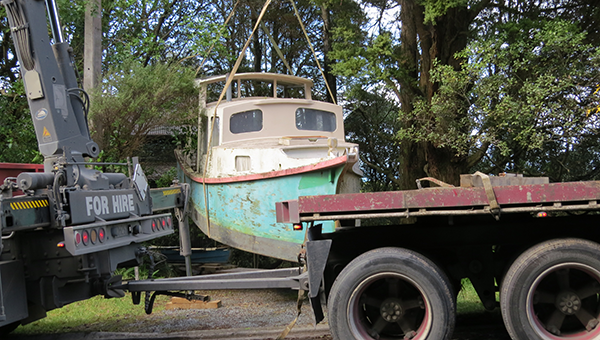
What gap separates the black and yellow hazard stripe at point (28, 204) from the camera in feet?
13.8

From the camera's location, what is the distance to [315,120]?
9812 mm

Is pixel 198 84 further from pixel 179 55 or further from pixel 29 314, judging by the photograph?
pixel 29 314

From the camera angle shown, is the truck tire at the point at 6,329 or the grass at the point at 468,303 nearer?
the truck tire at the point at 6,329

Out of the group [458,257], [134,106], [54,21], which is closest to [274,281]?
[458,257]

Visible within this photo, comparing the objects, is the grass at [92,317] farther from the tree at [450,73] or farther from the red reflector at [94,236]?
the tree at [450,73]

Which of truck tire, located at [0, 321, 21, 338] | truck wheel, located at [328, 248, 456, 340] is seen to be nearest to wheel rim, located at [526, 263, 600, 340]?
truck wheel, located at [328, 248, 456, 340]

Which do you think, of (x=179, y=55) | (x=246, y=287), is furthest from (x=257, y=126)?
(x=179, y=55)

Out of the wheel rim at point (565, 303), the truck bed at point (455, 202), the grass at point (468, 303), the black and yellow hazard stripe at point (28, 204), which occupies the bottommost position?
the grass at point (468, 303)

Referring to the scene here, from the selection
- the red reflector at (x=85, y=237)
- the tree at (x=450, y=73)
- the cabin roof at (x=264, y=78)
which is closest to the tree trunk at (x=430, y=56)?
the tree at (x=450, y=73)

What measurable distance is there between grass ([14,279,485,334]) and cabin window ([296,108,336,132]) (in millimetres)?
4303

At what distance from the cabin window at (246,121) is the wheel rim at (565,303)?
20.8 ft

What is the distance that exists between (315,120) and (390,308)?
625 cm

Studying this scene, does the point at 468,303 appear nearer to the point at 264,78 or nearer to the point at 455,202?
the point at 455,202

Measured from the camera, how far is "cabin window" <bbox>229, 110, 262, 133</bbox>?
926 centimetres
